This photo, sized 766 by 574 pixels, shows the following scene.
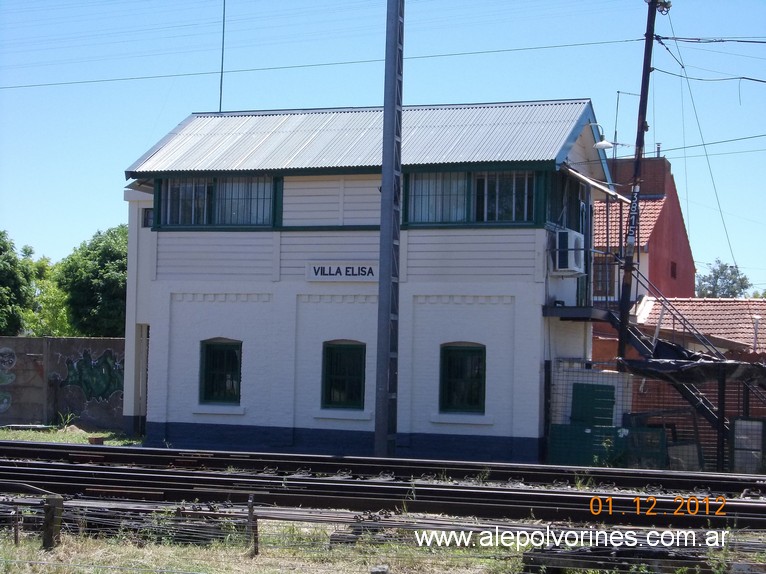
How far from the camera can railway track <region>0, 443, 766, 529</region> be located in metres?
11.0

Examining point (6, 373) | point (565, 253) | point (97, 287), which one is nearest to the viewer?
point (565, 253)

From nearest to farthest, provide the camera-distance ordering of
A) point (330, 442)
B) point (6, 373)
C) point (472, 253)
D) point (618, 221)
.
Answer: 1. point (472, 253)
2. point (330, 442)
3. point (6, 373)
4. point (618, 221)

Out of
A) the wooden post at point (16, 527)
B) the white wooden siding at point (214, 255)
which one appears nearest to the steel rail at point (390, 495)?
the wooden post at point (16, 527)

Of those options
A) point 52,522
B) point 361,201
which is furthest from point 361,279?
point 52,522

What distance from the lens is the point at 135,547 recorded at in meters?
10.6

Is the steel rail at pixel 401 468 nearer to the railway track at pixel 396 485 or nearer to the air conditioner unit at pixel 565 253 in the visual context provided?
the railway track at pixel 396 485

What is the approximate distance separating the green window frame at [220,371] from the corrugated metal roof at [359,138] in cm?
385

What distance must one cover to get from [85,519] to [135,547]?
35.6 inches

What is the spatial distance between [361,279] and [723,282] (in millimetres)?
82681

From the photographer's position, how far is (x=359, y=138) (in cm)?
2198

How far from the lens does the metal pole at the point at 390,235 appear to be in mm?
17312

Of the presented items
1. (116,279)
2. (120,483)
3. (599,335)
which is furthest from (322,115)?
(116,279)

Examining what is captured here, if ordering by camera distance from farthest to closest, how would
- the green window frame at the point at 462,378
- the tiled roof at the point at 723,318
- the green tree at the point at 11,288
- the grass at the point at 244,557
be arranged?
the green tree at the point at 11,288 → the tiled roof at the point at 723,318 → the green window frame at the point at 462,378 → the grass at the point at 244,557

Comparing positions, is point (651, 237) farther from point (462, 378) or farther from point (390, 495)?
point (390, 495)
